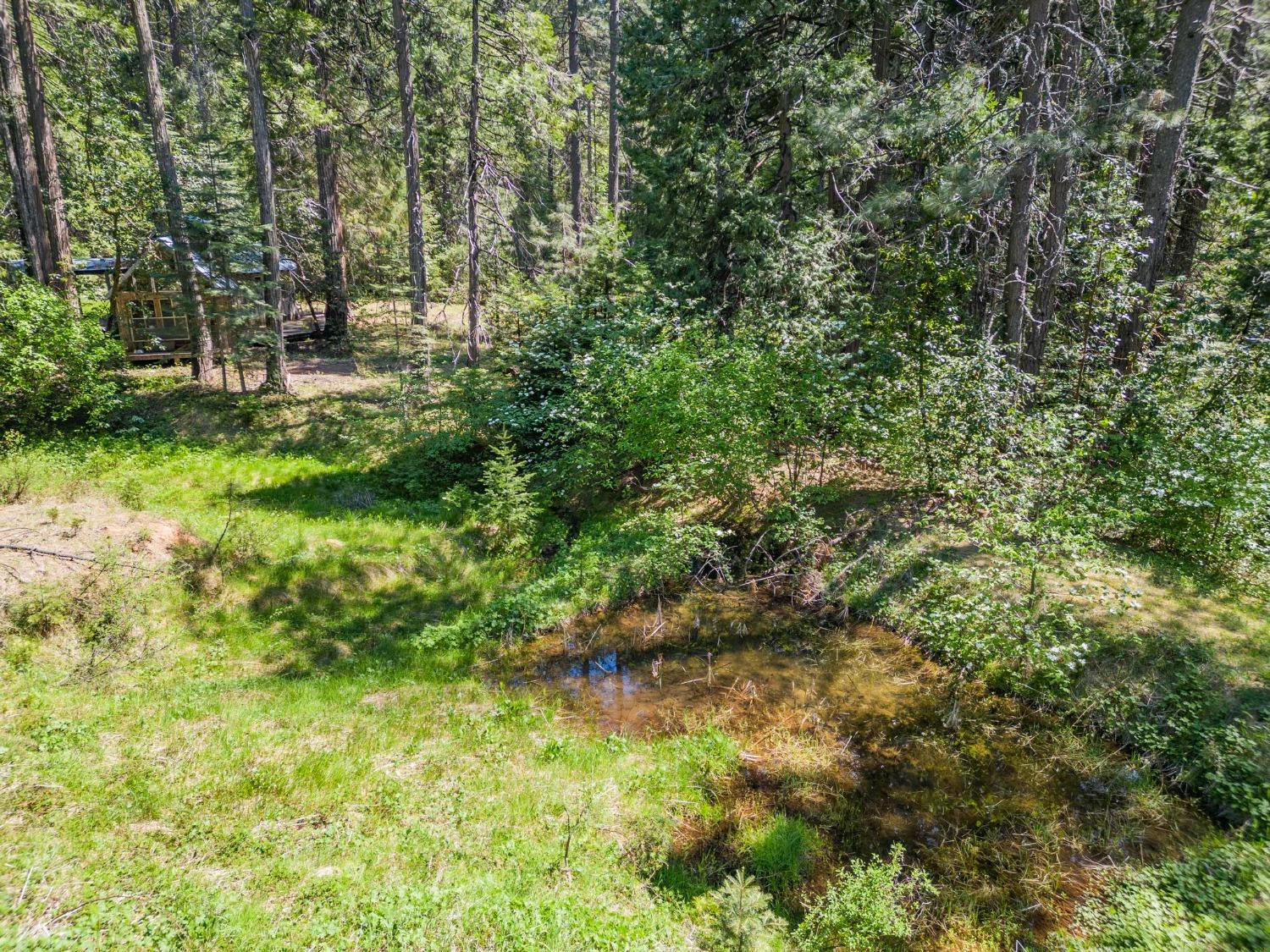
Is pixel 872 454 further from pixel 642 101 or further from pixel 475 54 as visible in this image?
pixel 475 54

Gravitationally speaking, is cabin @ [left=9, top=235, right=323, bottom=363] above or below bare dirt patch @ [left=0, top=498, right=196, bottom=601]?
above

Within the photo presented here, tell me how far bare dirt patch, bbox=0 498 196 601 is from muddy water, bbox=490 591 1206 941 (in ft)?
15.6

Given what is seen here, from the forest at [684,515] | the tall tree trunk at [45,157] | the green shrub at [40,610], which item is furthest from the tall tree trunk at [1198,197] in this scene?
the tall tree trunk at [45,157]

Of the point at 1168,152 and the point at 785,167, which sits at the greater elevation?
the point at 785,167

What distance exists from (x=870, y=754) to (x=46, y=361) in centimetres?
1493

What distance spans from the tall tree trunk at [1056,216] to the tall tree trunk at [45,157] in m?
19.6

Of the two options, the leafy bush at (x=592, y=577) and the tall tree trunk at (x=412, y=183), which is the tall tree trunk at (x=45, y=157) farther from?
the leafy bush at (x=592, y=577)

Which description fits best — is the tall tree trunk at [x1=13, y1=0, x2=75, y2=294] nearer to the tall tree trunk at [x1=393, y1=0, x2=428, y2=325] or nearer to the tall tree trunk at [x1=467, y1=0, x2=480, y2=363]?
the tall tree trunk at [x1=393, y1=0, x2=428, y2=325]

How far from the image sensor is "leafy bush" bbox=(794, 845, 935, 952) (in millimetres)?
3965

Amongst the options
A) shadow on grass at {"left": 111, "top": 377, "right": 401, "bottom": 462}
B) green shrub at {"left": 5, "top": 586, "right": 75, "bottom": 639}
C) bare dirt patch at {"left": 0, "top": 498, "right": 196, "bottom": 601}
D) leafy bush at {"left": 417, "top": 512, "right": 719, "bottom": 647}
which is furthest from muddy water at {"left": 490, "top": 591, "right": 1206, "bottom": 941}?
shadow on grass at {"left": 111, "top": 377, "right": 401, "bottom": 462}

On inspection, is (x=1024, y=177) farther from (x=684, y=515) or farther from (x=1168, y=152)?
(x=684, y=515)

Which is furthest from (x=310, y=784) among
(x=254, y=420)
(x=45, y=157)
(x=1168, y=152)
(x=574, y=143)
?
(x=574, y=143)

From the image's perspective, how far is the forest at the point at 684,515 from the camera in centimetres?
432

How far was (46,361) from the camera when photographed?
1092cm
